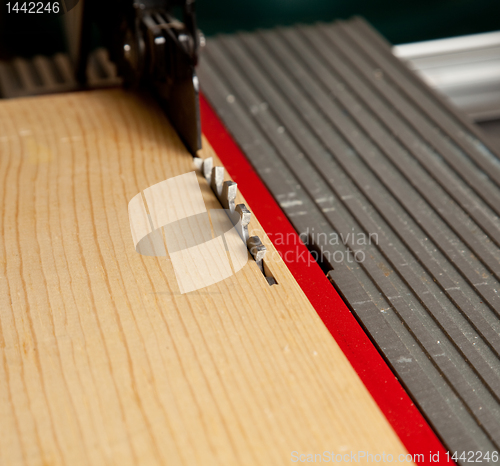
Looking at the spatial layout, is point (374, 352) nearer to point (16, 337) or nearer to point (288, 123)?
point (16, 337)

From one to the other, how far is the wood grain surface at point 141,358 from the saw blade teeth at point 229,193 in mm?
25

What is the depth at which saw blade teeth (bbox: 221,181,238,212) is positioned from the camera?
2.53 ft

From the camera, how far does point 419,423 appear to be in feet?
1.99

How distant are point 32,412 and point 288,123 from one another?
755 mm

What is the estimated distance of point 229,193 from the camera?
30.5 inches

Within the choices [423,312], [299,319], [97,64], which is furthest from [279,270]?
[97,64]

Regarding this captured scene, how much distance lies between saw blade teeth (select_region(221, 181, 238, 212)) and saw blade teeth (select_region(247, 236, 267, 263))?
7cm

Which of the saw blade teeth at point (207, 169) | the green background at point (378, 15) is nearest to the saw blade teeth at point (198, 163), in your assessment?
the saw blade teeth at point (207, 169)

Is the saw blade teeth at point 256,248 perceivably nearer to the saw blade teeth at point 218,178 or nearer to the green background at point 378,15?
the saw blade teeth at point 218,178

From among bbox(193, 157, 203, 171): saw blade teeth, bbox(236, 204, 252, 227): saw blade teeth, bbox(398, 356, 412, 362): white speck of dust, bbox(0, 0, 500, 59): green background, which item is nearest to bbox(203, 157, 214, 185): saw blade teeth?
bbox(193, 157, 203, 171): saw blade teeth

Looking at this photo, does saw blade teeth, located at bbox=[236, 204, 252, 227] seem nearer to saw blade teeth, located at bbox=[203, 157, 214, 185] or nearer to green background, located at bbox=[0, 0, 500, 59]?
saw blade teeth, located at bbox=[203, 157, 214, 185]

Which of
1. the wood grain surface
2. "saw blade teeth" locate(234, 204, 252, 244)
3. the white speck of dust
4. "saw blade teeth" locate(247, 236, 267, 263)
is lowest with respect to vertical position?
the white speck of dust

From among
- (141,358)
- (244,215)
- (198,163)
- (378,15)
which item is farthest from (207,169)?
(378,15)

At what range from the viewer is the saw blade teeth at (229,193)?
77 cm
